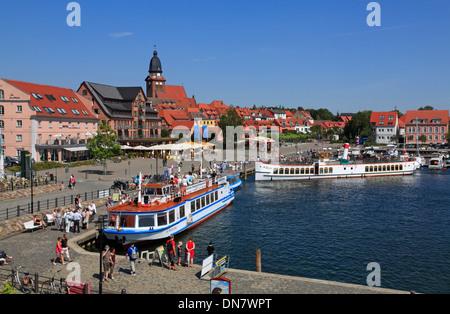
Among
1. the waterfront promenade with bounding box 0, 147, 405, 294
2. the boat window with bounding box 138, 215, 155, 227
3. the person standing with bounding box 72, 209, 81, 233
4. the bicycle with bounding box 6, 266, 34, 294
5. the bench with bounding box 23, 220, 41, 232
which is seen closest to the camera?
the bicycle with bounding box 6, 266, 34, 294

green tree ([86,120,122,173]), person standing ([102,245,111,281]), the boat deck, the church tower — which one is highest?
the church tower

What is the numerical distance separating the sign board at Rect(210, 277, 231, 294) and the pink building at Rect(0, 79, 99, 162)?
5144cm

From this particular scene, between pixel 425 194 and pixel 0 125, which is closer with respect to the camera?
pixel 425 194

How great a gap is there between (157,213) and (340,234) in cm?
1513

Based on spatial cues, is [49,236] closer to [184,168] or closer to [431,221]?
[431,221]

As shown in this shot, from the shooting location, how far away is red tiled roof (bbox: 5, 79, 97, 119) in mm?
65250

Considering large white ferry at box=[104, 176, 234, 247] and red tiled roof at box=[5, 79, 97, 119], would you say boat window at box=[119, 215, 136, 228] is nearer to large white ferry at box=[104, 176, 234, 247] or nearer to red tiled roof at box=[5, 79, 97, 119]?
large white ferry at box=[104, 176, 234, 247]

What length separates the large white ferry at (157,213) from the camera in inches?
1061

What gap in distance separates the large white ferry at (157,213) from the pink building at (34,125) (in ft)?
115

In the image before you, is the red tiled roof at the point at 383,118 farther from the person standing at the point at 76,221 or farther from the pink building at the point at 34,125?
the person standing at the point at 76,221

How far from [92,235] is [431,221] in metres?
29.8

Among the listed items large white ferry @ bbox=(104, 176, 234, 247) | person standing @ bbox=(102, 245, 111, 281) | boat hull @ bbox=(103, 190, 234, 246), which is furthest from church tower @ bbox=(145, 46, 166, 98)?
person standing @ bbox=(102, 245, 111, 281)
